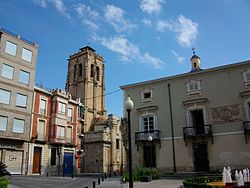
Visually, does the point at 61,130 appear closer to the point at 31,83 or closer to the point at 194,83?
the point at 31,83

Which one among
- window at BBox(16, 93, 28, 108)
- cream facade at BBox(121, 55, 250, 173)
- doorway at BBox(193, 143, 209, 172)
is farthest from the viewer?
window at BBox(16, 93, 28, 108)

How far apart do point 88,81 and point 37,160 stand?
87.5 ft

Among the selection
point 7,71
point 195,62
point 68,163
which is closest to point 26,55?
point 7,71

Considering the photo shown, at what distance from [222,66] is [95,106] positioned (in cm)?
3610

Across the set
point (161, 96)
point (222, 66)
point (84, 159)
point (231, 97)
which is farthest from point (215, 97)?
point (84, 159)

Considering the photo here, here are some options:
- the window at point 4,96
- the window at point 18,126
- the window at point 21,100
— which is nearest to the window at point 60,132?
the window at point 18,126

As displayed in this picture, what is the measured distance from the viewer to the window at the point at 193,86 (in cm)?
2482

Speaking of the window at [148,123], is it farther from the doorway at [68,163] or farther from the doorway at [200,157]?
the doorway at [68,163]

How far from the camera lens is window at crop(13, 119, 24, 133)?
30.0m

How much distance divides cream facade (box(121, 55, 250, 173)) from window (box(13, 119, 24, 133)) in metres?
13.8

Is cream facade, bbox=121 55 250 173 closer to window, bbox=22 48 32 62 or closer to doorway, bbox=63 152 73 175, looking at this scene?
doorway, bbox=63 152 73 175

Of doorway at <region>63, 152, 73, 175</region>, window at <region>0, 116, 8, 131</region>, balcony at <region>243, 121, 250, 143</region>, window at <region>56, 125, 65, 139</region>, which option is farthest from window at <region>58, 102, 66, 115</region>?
balcony at <region>243, 121, 250, 143</region>

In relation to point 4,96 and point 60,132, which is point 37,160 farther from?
point 4,96

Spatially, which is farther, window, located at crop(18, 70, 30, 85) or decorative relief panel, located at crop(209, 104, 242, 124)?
window, located at crop(18, 70, 30, 85)
